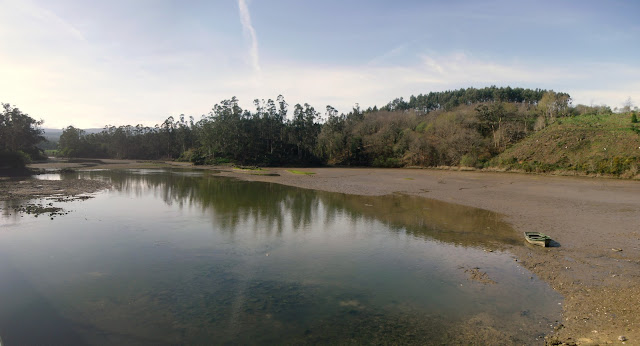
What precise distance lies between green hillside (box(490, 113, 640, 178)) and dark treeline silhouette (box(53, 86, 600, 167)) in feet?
17.2

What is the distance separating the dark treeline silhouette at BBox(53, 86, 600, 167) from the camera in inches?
2751

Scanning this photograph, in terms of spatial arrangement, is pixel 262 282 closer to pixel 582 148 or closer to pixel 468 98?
pixel 582 148

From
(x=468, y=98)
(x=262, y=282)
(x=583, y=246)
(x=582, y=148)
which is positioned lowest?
(x=262, y=282)

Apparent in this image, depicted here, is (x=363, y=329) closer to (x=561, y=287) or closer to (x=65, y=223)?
(x=561, y=287)

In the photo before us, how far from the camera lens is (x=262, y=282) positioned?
1173cm

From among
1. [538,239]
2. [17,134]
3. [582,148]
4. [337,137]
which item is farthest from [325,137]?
[538,239]

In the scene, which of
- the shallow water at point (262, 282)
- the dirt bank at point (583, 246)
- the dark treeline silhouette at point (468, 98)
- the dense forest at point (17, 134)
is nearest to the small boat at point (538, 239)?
the dirt bank at point (583, 246)

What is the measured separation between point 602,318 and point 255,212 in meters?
19.4

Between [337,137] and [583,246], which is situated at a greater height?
[337,137]

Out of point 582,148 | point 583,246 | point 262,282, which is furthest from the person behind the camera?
point 582,148

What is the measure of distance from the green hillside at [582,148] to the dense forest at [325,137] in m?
4.54

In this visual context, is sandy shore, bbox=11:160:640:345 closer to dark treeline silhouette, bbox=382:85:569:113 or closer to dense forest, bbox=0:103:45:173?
dense forest, bbox=0:103:45:173

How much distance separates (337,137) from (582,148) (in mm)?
47263

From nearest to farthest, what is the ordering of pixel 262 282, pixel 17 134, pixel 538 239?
pixel 262 282, pixel 538 239, pixel 17 134
